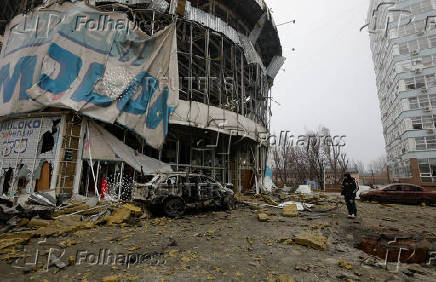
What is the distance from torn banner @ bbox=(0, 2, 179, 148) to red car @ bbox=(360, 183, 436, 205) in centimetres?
1482

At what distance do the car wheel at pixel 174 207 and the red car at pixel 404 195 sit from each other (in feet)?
44.8

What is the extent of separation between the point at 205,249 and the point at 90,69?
1059 centimetres

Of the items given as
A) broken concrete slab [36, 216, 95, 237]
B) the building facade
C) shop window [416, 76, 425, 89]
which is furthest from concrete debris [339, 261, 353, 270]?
shop window [416, 76, 425, 89]

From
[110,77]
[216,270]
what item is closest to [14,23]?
[110,77]

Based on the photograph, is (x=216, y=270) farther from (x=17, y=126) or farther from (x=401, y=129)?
(x=401, y=129)

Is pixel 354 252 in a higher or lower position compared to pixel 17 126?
lower

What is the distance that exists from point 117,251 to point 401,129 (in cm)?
4093

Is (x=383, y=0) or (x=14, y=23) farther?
(x=383, y=0)

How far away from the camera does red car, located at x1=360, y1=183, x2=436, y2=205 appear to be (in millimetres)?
13242

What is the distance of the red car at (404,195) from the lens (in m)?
13.2

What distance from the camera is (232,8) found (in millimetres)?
19859

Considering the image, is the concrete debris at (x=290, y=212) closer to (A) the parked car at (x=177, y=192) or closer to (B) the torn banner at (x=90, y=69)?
(A) the parked car at (x=177, y=192)

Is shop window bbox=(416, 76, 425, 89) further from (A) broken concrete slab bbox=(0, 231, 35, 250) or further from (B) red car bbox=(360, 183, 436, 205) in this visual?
(A) broken concrete slab bbox=(0, 231, 35, 250)

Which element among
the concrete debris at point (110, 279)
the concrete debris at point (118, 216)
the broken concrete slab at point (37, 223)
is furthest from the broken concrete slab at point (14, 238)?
the concrete debris at point (110, 279)
